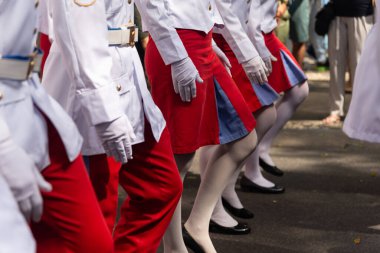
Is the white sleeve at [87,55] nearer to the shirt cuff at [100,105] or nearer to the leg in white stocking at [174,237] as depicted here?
the shirt cuff at [100,105]

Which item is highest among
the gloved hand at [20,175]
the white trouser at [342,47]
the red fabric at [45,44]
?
the gloved hand at [20,175]

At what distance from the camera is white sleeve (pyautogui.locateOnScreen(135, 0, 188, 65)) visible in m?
4.44

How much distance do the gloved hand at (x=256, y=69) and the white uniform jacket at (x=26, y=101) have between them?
8.27 ft

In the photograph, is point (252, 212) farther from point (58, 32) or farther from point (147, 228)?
point (58, 32)

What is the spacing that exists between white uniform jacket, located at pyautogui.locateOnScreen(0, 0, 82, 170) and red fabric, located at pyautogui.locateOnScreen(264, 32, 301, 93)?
3514mm

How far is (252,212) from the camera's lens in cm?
626

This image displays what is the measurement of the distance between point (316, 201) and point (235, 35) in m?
1.60

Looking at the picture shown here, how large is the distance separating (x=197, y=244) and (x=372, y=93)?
3.70 ft

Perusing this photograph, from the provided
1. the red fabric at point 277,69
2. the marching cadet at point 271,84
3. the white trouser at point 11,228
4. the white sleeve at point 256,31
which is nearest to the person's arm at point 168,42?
the marching cadet at point 271,84

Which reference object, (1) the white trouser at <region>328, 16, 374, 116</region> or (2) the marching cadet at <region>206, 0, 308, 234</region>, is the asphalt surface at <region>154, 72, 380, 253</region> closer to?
(2) the marching cadet at <region>206, 0, 308, 234</region>

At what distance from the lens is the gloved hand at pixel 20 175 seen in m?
2.67

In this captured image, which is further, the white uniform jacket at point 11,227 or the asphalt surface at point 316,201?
the asphalt surface at point 316,201

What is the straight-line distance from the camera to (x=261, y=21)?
6039 millimetres

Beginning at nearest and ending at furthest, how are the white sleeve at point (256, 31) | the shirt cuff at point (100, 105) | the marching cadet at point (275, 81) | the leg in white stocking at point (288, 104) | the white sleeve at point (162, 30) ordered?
the shirt cuff at point (100, 105) → the white sleeve at point (162, 30) → the white sleeve at point (256, 31) → the marching cadet at point (275, 81) → the leg in white stocking at point (288, 104)
